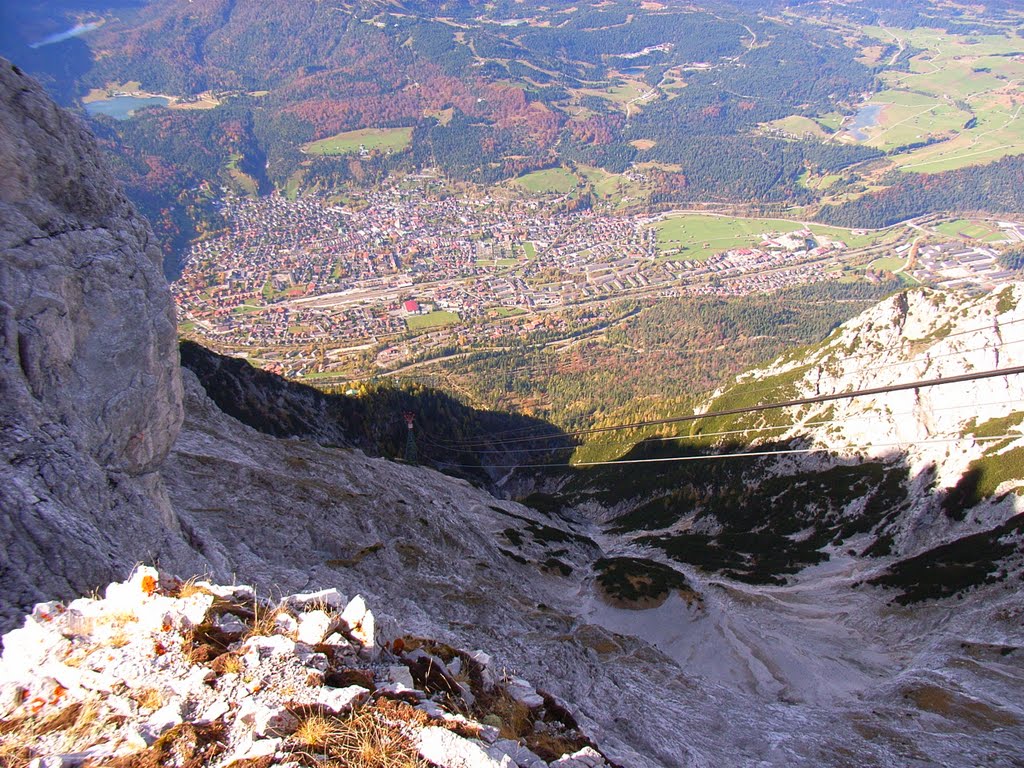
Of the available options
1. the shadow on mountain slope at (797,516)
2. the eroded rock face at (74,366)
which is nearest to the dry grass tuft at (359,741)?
the eroded rock face at (74,366)

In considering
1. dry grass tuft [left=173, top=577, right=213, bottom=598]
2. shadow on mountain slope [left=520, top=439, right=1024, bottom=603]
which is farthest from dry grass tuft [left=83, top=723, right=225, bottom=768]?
shadow on mountain slope [left=520, top=439, right=1024, bottom=603]

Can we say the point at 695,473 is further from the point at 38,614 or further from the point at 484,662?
the point at 38,614

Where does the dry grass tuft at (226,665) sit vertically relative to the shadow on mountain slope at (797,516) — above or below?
above

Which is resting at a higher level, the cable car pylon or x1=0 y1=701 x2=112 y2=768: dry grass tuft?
x1=0 y1=701 x2=112 y2=768: dry grass tuft

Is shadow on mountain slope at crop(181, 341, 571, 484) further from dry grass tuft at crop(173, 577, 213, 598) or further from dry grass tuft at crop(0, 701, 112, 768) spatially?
dry grass tuft at crop(0, 701, 112, 768)

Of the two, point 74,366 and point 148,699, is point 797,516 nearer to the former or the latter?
point 74,366

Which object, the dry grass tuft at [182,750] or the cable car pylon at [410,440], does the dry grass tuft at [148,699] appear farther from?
the cable car pylon at [410,440]

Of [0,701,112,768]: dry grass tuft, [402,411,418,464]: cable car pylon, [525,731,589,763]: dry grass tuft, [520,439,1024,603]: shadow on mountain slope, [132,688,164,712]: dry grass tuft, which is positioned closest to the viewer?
[0,701,112,768]: dry grass tuft

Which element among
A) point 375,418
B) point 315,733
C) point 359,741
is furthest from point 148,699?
point 375,418
